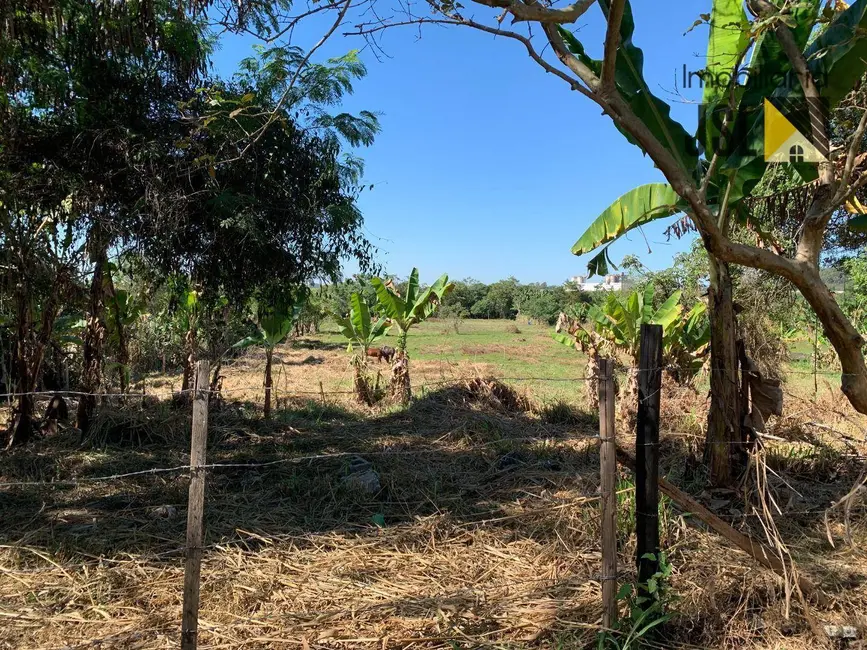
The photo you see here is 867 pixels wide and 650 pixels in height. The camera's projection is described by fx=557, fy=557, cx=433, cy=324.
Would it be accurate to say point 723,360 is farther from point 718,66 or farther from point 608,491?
point 608,491

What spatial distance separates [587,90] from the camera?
272 cm

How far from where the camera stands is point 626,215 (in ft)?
17.3

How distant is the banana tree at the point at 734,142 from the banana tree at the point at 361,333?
17.5 ft

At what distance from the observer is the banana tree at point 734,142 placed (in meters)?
2.79

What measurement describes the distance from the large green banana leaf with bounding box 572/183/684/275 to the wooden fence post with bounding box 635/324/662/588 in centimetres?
244

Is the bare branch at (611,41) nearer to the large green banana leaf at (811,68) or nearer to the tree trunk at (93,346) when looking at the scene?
the large green banana leaf at (811,68)

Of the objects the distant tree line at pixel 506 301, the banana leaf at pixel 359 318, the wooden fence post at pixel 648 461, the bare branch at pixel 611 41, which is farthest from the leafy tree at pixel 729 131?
the distant tree line at pixel 506 301

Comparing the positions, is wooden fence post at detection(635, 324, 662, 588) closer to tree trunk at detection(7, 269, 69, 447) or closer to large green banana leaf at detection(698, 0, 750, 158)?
large green banana leaf at detection(698, 0, 750, 158)

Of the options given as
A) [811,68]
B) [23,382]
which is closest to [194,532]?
[811,68]

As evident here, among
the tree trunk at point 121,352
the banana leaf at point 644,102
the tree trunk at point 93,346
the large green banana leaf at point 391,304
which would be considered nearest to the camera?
the banana leaf at point 644,102

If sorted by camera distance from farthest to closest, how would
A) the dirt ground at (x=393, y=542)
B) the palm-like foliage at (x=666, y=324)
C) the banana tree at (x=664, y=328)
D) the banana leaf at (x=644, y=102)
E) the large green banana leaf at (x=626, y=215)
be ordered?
the palm-like foliage at (x=666, y=324) < the banana tree at (x=664, y=328) < the large green banana leaf at (x=626, y=215) < the banana leaf at (x=644, y=102) < the dirt ground at (x=393, y=542)

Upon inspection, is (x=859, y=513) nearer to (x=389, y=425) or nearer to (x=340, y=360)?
(x=389, y=425)

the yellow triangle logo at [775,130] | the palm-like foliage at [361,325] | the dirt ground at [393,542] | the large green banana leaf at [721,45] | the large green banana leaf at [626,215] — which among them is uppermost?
the large green banana leaf at [721,45]

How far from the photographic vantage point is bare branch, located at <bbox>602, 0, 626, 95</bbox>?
2.41m
